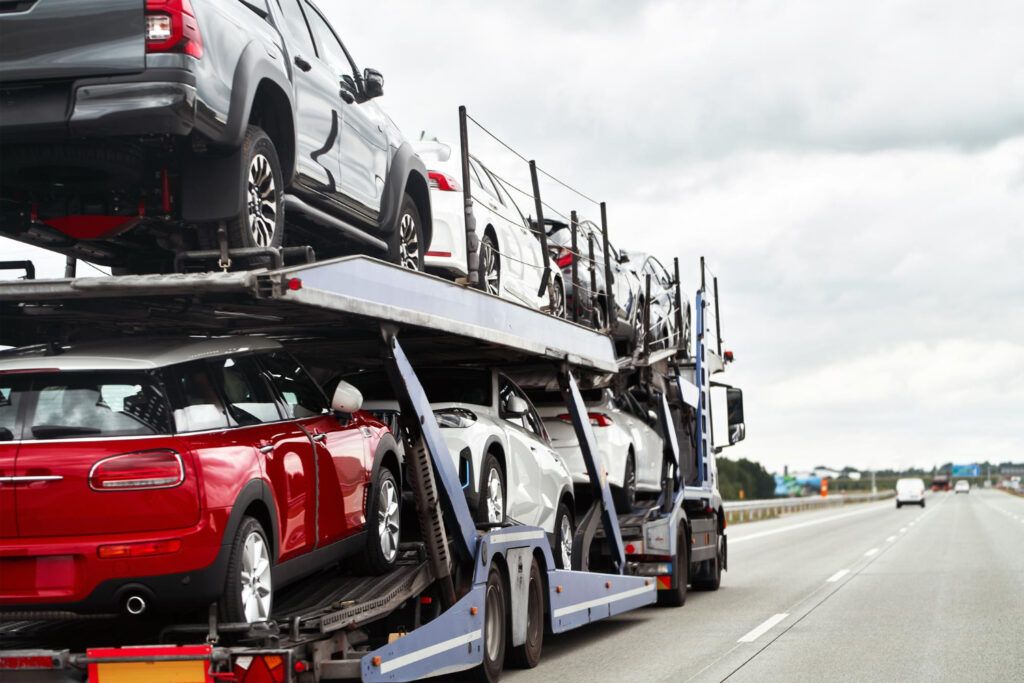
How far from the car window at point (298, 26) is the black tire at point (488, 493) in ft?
9.51

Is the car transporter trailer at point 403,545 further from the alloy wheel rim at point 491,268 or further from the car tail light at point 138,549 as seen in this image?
the alloy wheel rim at point 491,268

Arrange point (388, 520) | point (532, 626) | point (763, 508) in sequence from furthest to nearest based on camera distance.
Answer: point (763, 508) < point (532, 626) < point (388, 520)

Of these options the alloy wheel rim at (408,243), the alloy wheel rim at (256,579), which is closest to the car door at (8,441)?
the alloy wheel rim at (256,579)

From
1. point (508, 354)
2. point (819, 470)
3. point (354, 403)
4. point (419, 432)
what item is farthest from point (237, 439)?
point (819, 470)

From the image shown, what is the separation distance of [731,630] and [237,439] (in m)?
7.28

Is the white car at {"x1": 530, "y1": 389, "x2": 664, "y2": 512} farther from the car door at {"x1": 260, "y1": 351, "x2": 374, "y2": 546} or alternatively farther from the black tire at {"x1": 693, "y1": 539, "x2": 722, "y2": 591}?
the car door at {"x1": 260, "y1": 351, "x2": 374, "y2": 546}

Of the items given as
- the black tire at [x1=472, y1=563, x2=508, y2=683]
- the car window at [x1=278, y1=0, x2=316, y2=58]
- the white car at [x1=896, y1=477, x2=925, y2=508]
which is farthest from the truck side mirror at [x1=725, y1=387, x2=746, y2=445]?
the white car at [x1=896, y1=477, x2=925, y2=508]

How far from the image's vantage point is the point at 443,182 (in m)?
10.5

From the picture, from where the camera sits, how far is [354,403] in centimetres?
713

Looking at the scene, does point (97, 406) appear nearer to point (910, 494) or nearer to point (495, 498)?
point (495, 498)

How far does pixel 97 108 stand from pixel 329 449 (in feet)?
6.68

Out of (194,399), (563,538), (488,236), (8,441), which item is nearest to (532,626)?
(563,538)

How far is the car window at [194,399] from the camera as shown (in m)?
5.85

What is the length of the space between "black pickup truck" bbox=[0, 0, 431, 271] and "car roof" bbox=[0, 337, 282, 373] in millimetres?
710
